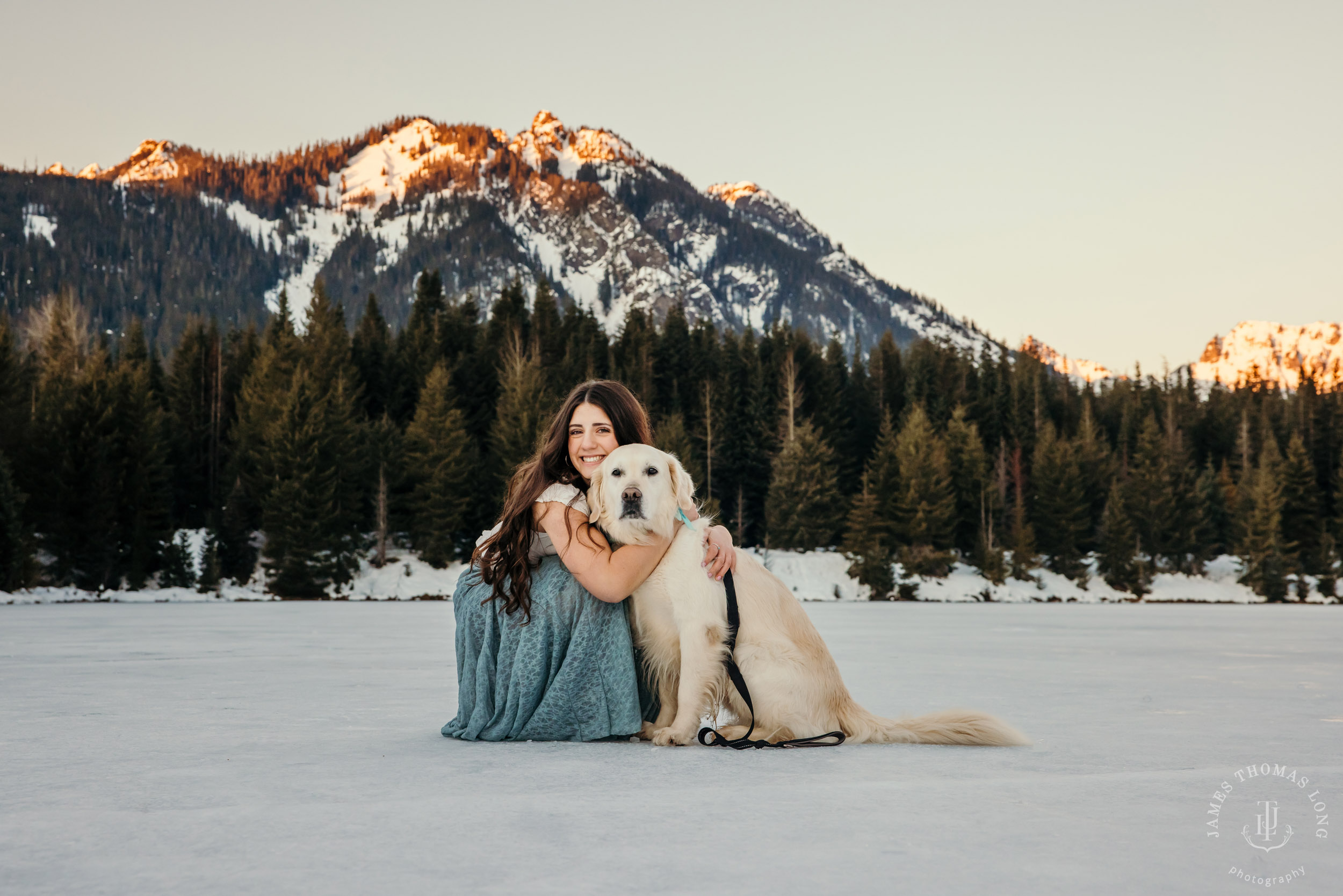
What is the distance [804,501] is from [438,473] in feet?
63.1

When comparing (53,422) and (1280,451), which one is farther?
(1280,451)

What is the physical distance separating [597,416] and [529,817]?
8.14ft

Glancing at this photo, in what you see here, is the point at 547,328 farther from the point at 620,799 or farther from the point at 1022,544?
the point at 620,799

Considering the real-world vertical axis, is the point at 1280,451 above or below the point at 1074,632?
above

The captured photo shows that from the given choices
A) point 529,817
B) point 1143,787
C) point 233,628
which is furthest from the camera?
point 233,628

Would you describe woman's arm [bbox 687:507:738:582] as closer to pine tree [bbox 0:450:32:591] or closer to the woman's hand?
the woman's hand

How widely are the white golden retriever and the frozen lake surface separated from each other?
7.6 inches

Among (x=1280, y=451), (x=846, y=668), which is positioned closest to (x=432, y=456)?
(x=846, y=668)

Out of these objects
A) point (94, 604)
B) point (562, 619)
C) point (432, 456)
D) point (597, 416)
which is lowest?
point (94, 604)

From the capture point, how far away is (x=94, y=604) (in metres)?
27.0

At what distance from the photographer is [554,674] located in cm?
460

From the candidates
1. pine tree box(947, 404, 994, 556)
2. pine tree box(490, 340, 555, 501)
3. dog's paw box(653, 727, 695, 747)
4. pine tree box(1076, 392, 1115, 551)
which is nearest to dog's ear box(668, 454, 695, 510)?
dog's paw box(653, 727, 695, 747)

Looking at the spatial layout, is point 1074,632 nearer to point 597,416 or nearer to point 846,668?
point 846,668

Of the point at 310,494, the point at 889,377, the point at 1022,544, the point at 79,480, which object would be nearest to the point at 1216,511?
the point at 1022,544
